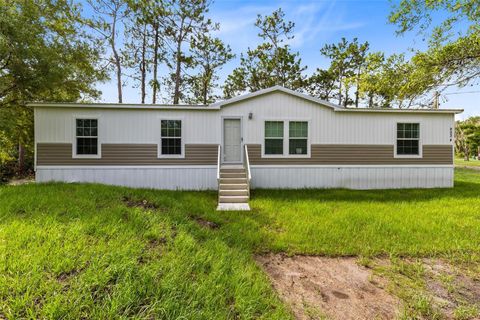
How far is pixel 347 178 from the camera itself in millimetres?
9047

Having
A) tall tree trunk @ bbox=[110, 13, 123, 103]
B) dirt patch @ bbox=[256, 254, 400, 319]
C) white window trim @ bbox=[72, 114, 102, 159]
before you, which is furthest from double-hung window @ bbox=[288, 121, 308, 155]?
tall tree trunk @ bbox=[110, 13, 123, 103]

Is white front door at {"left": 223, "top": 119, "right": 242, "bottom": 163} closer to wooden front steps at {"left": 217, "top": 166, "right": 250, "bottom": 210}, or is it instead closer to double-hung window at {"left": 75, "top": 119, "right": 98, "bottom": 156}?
wooden front steps at {"left": 217, "top": 166, "right": 250, "bottom": 210}

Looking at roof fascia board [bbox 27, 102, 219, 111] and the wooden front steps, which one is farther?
roof fascia board [bbox 27, 102, 219, 111]

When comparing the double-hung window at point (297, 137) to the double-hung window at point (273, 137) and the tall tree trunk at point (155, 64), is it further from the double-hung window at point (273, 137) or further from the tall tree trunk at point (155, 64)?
the tall tree trunk at point (155, 64)

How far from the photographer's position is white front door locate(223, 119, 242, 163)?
877cm

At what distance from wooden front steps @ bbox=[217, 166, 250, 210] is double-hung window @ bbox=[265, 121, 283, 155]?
1.41 meters

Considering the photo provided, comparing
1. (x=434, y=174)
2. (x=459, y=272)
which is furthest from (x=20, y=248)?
(x=434, y=174)

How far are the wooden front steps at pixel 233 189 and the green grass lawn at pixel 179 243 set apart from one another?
33cm

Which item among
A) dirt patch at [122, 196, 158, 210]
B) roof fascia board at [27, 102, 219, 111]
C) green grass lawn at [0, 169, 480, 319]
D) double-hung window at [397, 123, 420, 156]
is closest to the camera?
green grass lawn at [0, 169, 480, 319]

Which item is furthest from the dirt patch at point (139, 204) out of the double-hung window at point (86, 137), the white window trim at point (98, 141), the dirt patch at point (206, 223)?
the double-hung window at point (86, 137)

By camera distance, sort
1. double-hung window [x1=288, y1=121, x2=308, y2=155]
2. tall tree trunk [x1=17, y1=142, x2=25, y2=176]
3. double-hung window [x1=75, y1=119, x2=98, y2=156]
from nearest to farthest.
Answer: double-hung window [x1=75, y1=119, x2=98, y2=156], double-hung window [x1=288, y1=121, x2=308, y2=155], tall tree trunk [x1=17, y1=142, x2=25, y2=176]

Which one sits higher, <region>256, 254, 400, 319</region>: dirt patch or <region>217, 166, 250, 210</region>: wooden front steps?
<region>217, 166, 250, 210</region>: wooden front steps

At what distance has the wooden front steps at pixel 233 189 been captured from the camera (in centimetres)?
659

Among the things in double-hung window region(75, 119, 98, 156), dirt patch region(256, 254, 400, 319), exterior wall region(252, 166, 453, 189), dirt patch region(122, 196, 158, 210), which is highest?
double-hung window region(75, 119, 98, 156)
